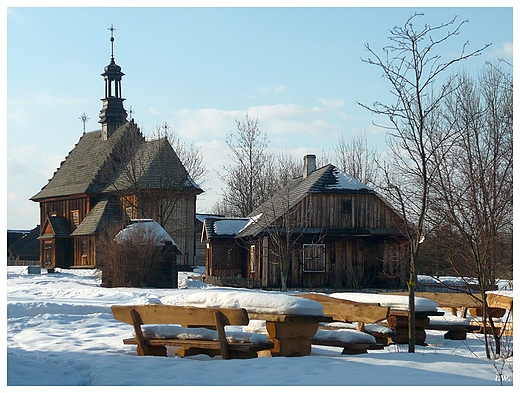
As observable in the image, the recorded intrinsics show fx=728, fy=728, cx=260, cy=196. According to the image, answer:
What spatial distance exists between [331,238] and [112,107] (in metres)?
23.0

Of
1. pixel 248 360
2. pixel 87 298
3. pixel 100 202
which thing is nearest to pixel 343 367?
pixel 248 360

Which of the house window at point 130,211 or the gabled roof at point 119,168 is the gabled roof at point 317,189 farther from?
the house window at point 130,211

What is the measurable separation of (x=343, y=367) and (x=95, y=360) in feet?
10.2

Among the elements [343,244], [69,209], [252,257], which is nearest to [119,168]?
[69,209]

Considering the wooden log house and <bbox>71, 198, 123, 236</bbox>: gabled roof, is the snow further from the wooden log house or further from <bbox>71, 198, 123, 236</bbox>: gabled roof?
<bbox>71, 198, 123, 236</bbox>: gabled roof

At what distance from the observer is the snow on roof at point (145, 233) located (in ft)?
84.1

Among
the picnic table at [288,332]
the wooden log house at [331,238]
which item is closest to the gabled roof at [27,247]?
the wooden log house at [331,238]

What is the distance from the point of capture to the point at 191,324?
9617mm

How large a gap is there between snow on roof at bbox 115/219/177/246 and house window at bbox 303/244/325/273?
6656 millimetres

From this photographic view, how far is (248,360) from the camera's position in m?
8.89

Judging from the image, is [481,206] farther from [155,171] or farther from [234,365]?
[155,171]

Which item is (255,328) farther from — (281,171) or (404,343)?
(281,171)

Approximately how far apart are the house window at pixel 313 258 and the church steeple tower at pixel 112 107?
2193 centimetres

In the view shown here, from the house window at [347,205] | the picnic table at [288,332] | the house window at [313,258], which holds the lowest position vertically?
the picnic table at [288,332]
